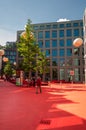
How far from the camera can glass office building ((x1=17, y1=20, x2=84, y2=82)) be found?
2808 inches

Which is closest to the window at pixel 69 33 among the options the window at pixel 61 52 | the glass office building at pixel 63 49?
the glass office building at pixel 63 49

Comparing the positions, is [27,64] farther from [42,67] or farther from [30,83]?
[42,67]

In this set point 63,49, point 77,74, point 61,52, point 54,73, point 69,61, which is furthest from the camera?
point 63,49

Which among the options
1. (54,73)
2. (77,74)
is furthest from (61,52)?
(77,74)

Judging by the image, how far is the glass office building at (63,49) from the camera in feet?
234

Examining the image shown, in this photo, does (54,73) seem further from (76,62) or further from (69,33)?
(69,33)

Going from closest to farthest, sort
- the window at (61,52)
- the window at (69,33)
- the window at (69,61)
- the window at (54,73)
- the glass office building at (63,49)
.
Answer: the glass office building at (63,49) < the window at (69,61) < the window at (54,73) < the window at (61,52) < the window at (69,33)

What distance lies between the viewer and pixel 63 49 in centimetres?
7388

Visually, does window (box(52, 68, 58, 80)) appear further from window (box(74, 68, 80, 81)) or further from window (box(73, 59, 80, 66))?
window (box(73, 59, 80, 66))

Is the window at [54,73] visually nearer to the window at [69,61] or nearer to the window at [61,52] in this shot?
the window at [69,61]

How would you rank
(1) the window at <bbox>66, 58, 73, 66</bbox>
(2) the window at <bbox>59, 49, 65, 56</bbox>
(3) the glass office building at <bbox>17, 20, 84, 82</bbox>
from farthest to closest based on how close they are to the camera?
1. (2) the window at <bbox>59, 49, 65, 56</bbox>
2. (1) the window at <bbox>66, 58, 73, 66</bbox>
3. (3) the glass office building at <bbox>17, 20, 84, 82</bbox>

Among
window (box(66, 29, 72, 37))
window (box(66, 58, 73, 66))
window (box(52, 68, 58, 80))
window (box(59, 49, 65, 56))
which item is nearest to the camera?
window (box(66, 58, 73, 66))

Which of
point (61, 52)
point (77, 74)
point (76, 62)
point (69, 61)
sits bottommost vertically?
point (77, 74)

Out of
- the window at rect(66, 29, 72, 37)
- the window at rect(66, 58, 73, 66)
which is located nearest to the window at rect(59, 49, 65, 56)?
the window at rect(66, 58, 73, 66)
